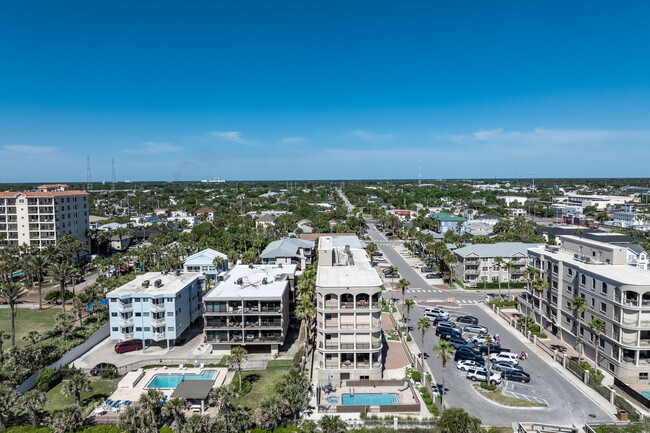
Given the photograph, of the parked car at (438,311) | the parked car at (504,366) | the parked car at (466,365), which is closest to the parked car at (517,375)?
the parked car at (504,366)

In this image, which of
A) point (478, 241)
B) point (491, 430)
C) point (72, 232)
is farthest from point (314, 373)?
point (72, 232)

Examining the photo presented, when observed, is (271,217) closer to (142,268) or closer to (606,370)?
(142,268)

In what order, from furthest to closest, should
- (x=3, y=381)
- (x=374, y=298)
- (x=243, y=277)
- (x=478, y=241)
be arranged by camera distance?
(x=478, y=241) < (x=243, y=277) < (x=374, y=298) < (x=3, y=381)

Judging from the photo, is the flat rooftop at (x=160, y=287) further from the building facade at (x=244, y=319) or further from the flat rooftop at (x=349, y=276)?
the flat rooftop at (x=349, y=276)

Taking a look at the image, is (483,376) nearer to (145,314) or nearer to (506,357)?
(506,357)

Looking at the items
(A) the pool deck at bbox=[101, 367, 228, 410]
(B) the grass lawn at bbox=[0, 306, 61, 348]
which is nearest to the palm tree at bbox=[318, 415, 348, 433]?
(A) the pool deck at bbox=[101, 367, 228, 410]
